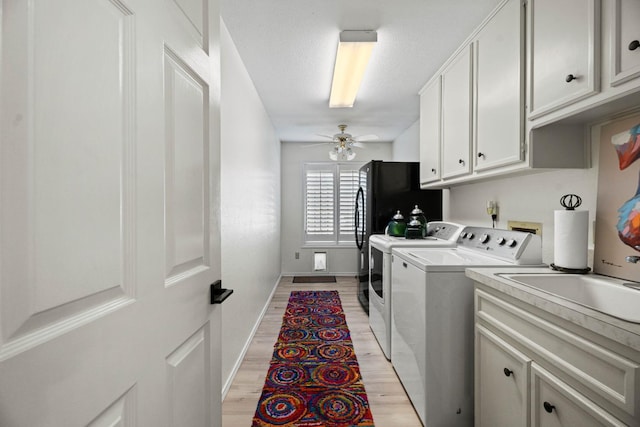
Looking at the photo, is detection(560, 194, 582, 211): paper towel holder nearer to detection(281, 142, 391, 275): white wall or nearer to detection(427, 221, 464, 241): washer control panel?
detection(427, 221, 464, 241): washer control panel

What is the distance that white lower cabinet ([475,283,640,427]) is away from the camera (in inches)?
30.5

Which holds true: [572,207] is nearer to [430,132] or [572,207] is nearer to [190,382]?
[430,132]

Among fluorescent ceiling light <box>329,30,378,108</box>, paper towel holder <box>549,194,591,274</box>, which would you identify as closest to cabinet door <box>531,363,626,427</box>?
paper towel holder <box>549,194,591,274</box>

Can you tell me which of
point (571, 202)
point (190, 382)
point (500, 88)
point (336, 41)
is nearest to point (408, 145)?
point (336, 41)

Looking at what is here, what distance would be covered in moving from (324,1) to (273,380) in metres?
2.54

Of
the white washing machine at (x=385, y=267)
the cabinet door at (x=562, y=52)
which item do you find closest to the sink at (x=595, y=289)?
the cabinet door at (x=562, y=52)

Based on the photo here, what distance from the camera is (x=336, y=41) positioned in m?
2.18

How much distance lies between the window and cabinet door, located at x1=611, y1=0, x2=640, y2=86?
442 centimetres

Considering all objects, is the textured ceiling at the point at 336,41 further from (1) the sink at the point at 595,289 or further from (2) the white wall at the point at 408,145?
(1) the sink at the point at 595,289

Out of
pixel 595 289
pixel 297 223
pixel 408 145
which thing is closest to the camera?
pixel 595 289

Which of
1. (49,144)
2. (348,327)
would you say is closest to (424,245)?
(348,327)

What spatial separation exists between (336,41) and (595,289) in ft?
6.99

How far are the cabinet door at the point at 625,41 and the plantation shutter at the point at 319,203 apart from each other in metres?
4.49

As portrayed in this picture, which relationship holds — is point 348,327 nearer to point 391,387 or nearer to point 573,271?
point 391,387
